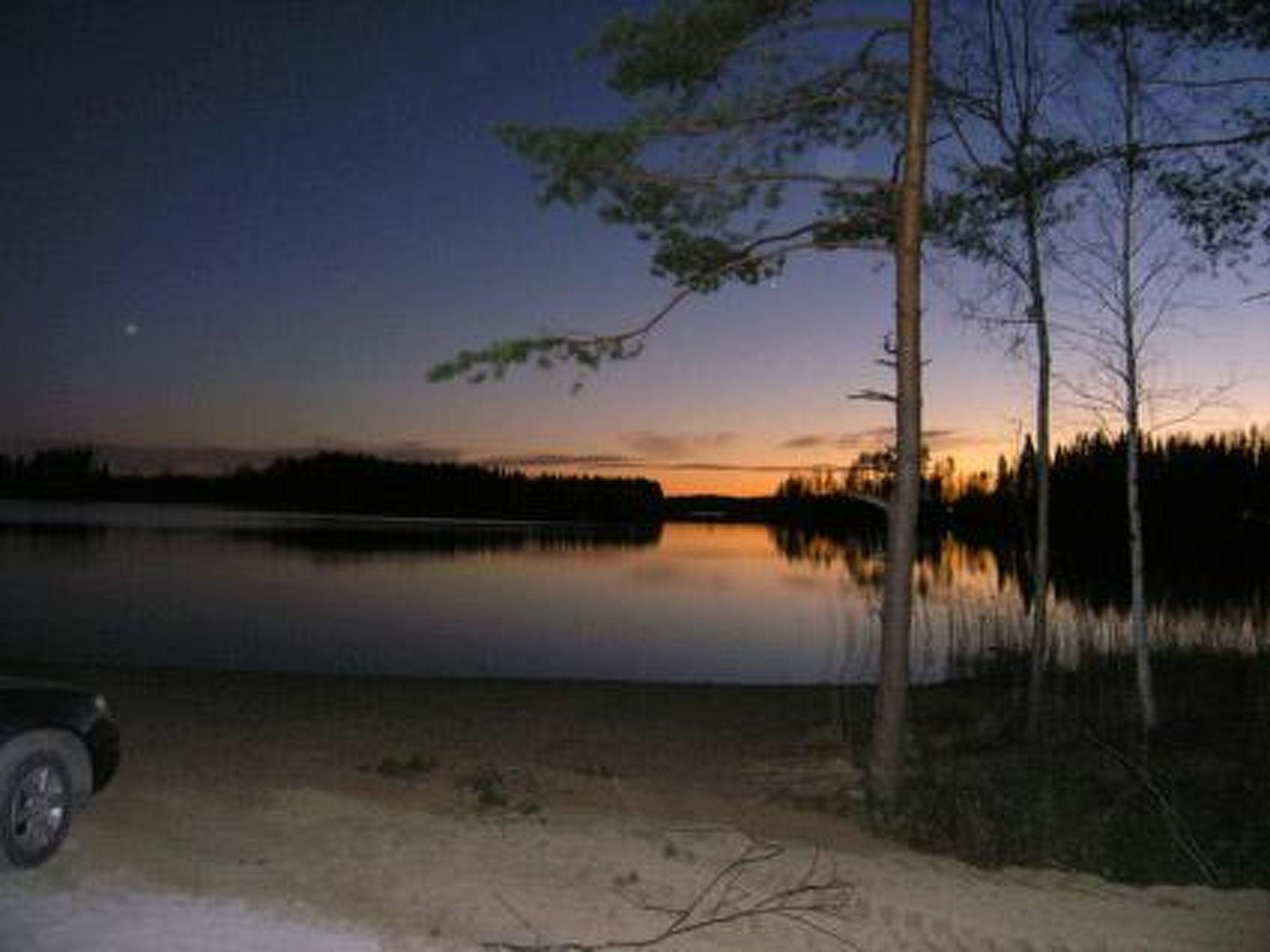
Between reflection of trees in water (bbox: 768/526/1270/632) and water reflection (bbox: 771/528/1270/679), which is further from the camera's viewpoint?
reflection of trees in water (bbox: 768/526/1270/632)

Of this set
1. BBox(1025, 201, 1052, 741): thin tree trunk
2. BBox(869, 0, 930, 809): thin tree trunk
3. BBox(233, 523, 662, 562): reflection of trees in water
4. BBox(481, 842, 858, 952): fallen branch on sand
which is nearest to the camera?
BBox(481, 842, 858, 952): fallen branch on sand

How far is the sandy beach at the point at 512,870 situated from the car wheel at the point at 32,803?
15 centimetres

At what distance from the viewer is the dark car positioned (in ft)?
23.0

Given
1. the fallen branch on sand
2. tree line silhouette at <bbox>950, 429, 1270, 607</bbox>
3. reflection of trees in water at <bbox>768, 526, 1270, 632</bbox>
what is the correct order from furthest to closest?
tree line silhouette at <bbox>950, 429, 1270, 607</bbox> → reflection of trees in water at <bbox>768, 526, 1270, 632</bbox> → the fallen branch on sand

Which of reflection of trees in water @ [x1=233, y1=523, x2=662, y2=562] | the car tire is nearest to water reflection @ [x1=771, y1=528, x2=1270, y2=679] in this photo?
the car tire

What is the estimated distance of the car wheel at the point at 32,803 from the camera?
696cm

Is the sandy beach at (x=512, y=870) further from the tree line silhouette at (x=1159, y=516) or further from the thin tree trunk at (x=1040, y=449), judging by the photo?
the tree line silhouette at (x=1159, y=516)

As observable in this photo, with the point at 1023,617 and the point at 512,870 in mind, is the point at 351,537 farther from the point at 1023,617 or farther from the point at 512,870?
the point at 512,870

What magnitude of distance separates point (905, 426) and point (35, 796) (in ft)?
23.4

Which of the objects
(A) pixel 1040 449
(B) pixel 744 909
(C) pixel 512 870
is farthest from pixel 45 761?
(A) pixel 1040 449

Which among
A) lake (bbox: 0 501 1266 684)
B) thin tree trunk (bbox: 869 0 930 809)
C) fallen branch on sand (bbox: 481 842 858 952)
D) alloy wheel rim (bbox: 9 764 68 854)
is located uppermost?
thin tree trunk (bbox: 869 0 930 809)

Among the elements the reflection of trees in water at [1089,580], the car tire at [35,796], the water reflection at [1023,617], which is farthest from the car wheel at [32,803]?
the reflection of trees in water at [1089,580]

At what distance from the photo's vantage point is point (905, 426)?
419 inches

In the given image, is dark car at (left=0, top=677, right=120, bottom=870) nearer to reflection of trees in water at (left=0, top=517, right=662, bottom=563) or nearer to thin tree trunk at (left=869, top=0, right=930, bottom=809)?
thin tree trunk at (left=869, top=0, right=930, bottom=809)
